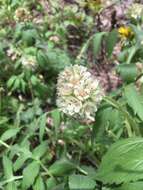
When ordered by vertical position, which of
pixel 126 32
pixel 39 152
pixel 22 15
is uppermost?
pixel 22 15

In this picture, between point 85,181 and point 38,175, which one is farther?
point 38,175

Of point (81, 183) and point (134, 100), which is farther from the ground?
point (134, 100)

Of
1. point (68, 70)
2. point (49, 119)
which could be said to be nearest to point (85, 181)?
point (68, 70)

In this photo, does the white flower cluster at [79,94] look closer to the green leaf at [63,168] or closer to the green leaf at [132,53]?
the green leaf at [63,168]

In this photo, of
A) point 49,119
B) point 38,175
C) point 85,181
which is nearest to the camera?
point 85,181

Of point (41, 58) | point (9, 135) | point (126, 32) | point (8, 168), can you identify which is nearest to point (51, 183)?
point (8, 168)

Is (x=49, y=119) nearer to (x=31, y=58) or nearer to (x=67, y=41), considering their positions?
(x=31, y=58)

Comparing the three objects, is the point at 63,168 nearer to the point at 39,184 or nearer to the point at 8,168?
the point at 39,184
